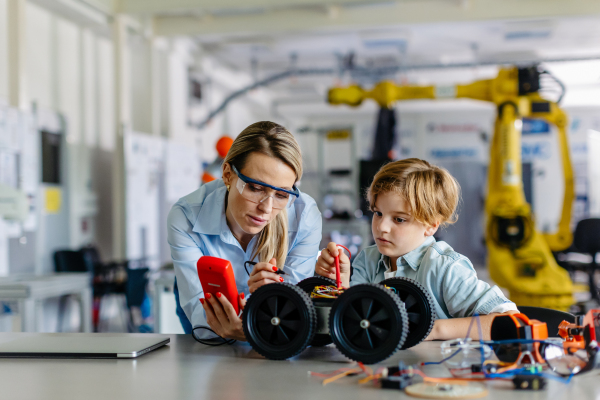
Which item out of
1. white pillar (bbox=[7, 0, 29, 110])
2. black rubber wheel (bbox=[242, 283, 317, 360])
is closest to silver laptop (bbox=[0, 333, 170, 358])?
black rubber wheel (bbox=[242, 283, 317, 360])

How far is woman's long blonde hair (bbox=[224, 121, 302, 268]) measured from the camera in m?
1.43

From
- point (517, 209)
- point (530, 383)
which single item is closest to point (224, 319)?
point (530, 383)

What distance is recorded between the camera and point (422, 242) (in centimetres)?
148

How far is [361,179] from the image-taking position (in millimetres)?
6152

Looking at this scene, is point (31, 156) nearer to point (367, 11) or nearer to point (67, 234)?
point (67, 234)

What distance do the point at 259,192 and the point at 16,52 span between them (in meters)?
3.45

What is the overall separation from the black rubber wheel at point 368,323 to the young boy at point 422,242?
32 centimetres

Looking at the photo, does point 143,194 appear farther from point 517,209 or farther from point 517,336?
point 517,336

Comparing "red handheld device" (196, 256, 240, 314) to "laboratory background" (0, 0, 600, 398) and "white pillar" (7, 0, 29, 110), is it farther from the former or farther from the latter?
"white pillar" (7, 0, 29, 110)

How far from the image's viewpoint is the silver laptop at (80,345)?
1182 mm

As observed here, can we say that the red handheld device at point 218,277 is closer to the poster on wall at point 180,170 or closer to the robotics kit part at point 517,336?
the robotics kit part at point 517,336

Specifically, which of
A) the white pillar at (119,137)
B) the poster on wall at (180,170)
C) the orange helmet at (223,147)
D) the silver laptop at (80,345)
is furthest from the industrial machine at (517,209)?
the silver laptop at (80,345)

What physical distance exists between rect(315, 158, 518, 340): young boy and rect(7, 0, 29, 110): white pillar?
3501mm

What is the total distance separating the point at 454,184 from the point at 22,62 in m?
3.68
